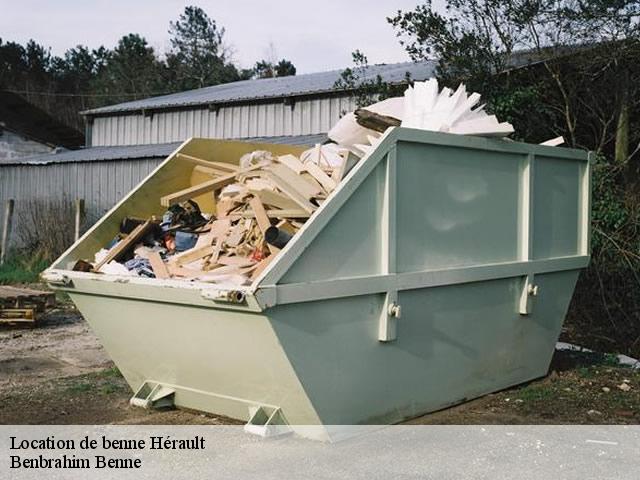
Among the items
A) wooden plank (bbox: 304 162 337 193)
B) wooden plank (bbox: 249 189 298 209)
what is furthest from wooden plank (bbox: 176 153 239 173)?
wooden plank (bbox: 249 189 298 209)

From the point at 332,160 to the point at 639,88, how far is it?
6847mm

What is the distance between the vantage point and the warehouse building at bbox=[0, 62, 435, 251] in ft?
56.7

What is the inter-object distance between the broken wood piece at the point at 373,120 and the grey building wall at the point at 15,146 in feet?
68.6

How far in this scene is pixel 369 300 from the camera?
472 cm

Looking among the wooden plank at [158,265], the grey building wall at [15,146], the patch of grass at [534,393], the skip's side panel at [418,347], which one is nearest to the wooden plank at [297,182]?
the skip's side panel at [418,347]

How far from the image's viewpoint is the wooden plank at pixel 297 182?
500 centimetres

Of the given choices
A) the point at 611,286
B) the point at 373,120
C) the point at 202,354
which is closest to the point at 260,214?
the point at 202,354

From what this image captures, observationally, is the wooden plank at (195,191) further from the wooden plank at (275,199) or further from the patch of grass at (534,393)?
the patch of grass at (534,393)

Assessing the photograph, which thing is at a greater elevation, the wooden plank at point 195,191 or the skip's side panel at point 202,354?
the wooden plank at point 195,191

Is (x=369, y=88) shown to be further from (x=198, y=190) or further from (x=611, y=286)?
(x=198, y=190)

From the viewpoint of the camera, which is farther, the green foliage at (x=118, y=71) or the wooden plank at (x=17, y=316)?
the green foliage at (x=118, y=71)

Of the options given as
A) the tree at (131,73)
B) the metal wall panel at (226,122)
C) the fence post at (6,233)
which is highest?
the tree at (131,73)

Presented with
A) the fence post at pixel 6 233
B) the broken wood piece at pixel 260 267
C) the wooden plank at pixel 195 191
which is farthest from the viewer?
the fence post at pixel 6 233

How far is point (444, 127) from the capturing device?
18.0 ft
